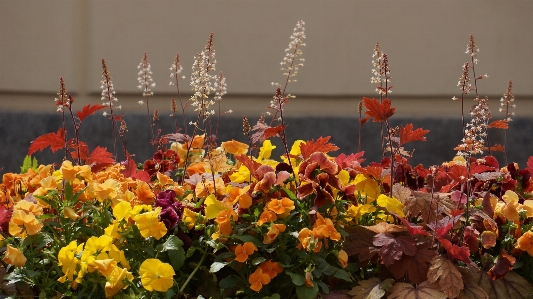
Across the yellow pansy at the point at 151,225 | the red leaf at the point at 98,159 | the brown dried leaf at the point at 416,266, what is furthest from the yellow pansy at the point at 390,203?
the red leaf at the point at 98,159

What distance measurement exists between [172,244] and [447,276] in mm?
577

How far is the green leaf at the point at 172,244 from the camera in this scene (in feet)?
4.80

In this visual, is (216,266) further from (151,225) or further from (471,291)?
(471,291)

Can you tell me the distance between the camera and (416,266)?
1478mm

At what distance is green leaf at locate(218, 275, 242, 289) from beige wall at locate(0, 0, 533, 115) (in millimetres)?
3467

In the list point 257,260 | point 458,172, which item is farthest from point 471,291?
point 257,260

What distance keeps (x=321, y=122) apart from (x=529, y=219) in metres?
→ 3.26

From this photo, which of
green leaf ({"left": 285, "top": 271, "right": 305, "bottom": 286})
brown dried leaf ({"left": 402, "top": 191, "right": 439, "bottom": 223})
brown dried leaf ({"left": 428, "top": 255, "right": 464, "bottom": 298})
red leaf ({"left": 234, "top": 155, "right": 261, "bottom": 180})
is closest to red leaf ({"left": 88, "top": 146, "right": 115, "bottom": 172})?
red leaf ({"left": 234, "top": 155, "right": 261, "bottom": 180})

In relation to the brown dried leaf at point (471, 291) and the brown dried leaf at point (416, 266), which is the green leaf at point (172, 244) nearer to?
the brown dried leaf at point (416, 266)

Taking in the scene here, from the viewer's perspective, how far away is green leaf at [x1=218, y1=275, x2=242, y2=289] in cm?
149

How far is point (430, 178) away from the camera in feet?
5.10

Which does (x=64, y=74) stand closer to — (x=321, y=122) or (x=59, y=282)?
(x=321, y=122)

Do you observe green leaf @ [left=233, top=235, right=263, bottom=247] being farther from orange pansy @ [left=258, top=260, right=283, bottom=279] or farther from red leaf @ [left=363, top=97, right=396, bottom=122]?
red leaf @ [left=363, top=97, right=396, bottom=122]

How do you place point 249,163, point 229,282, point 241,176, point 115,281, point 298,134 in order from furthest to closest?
point 298,134 < point 241,176 < point 249,163 < point 229,282 < point 115,281
